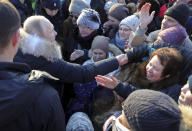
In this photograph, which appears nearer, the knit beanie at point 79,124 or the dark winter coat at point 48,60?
the dark winter coat at point 48,60

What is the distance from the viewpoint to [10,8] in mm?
1134

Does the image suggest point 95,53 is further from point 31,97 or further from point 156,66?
point 31,97

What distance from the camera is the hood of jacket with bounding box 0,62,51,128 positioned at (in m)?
1.07

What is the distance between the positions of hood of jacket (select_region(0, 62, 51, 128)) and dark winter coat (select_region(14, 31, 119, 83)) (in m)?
0.77

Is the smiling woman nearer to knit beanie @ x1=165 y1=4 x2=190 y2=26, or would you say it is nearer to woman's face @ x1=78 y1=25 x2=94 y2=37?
knit beanie @ x1=165 y1=4 x2=190 y2=26

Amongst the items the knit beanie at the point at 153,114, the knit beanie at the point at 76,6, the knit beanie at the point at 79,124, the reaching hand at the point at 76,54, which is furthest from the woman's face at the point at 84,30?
the knit beanie at the point at 153,114

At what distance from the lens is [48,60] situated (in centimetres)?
201

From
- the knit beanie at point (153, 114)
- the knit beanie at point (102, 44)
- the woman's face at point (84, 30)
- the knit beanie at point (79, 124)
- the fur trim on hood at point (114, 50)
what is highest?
the knit beanie at point (153, 114)

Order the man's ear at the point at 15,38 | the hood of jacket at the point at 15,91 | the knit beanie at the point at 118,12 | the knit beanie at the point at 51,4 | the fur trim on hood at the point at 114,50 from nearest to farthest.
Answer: the hood of jacket at the point at 15,91
the man's ear at the point at 15,38
the fur trim on hood at the point at 114,50
the knit beanie at the point at 118,12
the knit beanie at the point at 51,4

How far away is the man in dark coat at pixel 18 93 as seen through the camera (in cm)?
108

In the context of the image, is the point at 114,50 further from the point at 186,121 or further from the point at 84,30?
the point at 186,121

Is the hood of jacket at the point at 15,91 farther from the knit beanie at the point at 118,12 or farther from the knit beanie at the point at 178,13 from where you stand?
→ the knit beanie at the point at 118,12

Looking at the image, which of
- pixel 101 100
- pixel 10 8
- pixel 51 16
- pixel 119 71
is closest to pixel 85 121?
pixel 101 100

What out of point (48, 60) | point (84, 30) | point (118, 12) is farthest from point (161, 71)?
point (118, 12)
